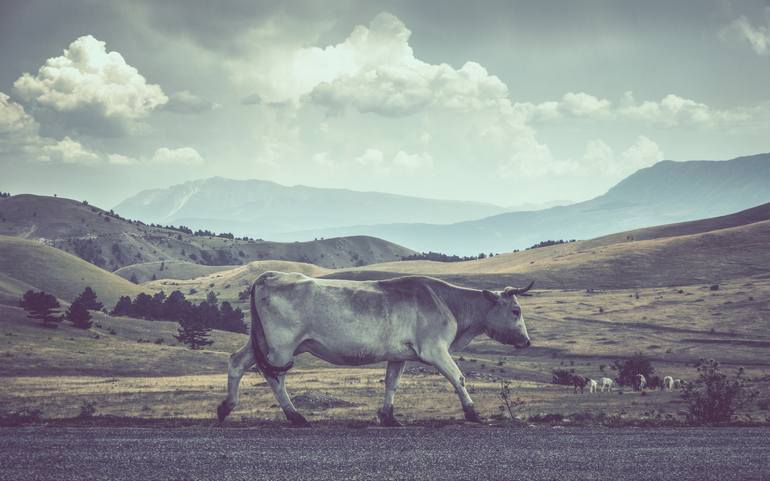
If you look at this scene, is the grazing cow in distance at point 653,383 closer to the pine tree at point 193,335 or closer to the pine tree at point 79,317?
the pine tree at point 193,335

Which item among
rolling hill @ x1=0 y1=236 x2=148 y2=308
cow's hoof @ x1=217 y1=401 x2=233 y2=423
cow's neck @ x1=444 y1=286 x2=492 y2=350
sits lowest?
cow's hoof @ x1=217 y1=401 x2=233 y2=423

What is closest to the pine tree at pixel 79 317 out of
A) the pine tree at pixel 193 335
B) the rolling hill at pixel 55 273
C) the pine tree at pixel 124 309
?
the pine tree at pixel 193 335

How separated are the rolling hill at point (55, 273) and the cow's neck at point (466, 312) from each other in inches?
5570

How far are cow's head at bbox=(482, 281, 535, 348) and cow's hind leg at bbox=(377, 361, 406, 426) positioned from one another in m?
2.13

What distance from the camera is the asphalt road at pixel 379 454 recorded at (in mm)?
7691

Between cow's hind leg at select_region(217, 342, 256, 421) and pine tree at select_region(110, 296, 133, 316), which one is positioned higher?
cow's hind leg at select_region(217, 342, 256, 421)

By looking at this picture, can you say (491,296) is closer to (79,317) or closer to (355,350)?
(355,350)

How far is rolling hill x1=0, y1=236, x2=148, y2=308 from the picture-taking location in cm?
14700

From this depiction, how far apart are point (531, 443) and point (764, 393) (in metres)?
28.8

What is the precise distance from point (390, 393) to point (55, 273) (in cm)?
16329

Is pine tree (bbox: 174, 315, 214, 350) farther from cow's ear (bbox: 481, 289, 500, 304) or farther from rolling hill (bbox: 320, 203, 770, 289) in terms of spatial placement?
rolling hill (bbox: 320, 203, 770, 289)

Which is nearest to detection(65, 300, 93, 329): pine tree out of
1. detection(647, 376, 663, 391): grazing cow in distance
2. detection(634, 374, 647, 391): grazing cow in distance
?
detection(634, 374, 647, 391): grazing cow in distance

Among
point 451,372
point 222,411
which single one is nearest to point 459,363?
point 451,372

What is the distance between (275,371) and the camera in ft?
39.5
